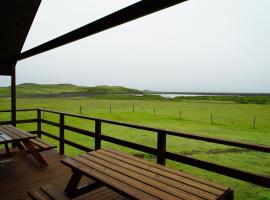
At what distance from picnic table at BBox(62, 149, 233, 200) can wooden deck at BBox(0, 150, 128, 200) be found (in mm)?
634

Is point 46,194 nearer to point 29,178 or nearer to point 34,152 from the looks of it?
point 29,178

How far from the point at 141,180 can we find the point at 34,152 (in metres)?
3.47

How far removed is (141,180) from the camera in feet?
6.95

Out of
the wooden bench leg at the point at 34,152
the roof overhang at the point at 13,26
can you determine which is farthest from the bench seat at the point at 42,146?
the roof overhang at the point at 13,26

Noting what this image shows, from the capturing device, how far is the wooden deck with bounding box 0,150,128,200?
10.6 feet

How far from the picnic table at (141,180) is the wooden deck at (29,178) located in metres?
0.63

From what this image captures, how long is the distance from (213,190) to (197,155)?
304 inches

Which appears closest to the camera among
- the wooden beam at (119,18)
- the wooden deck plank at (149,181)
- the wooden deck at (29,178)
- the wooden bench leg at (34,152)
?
the wooden deck plank at (149,181)

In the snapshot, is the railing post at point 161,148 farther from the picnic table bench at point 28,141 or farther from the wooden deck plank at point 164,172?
the picnic table bench at point 28,141

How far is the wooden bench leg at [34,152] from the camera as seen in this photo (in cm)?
466

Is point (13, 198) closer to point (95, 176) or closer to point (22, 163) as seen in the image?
point (22, 163)

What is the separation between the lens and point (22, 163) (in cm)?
512

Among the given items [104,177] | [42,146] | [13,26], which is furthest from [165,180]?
[13,26]

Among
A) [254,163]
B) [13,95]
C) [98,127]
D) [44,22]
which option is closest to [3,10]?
[44,22]
